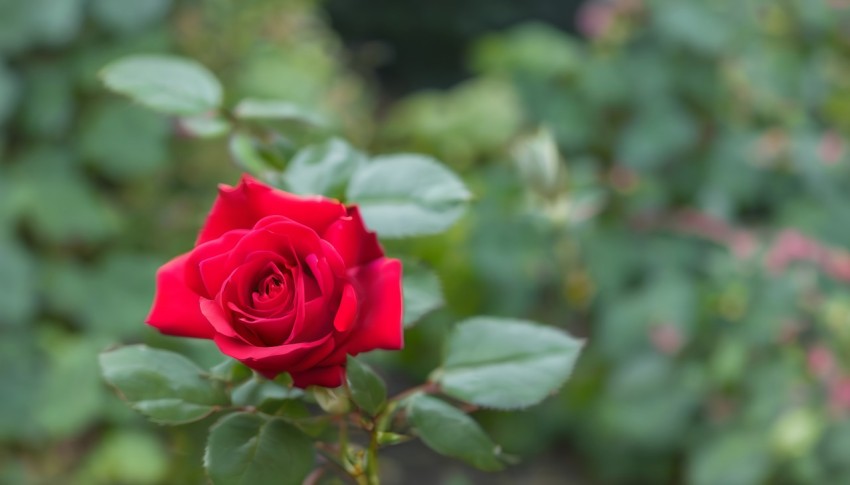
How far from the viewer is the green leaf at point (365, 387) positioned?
0.48 m

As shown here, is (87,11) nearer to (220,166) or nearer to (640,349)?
(220,166)

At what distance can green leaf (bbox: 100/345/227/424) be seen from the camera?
1.59ft

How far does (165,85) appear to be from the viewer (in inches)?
24.2

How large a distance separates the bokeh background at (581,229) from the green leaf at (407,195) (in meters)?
1.22

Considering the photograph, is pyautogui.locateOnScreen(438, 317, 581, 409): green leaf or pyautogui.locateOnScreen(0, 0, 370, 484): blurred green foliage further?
pyautogui.locateOnScreen(0, 0, 370, 484): blurred green foliage

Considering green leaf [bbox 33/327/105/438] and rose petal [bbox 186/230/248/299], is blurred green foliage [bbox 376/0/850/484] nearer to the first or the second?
green leaf [bbox 33/327/105/438]

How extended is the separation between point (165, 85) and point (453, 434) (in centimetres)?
27

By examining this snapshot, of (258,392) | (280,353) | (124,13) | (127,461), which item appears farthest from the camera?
(124,13)

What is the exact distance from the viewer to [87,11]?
220cm

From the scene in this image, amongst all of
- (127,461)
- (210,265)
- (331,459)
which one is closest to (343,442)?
(331,459)

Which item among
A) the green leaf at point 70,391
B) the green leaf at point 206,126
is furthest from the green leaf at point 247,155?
the green leaf at point 70,391

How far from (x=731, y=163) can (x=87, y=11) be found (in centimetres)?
142

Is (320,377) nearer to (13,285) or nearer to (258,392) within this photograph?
(258,392)

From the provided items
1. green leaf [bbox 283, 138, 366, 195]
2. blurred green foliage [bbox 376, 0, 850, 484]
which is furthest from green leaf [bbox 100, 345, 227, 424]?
blurred green foliage [bbox 376, 0, 850, 484]
